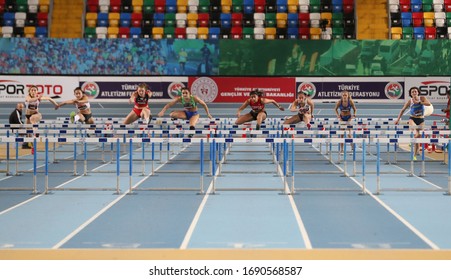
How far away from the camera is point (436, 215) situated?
28.0 feet

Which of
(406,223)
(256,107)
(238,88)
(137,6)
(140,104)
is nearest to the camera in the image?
(406,223)

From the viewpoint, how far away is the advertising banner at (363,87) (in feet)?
76.9

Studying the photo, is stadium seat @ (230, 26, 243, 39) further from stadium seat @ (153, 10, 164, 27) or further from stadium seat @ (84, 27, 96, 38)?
stadium seat @ (84, 27, 96, 38)

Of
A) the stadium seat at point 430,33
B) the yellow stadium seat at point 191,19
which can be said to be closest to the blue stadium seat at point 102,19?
the yellow stadium seat at point 191,19

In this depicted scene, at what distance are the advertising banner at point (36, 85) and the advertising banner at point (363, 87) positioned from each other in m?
7.57

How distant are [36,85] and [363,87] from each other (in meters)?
10.7

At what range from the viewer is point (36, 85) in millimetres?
23328

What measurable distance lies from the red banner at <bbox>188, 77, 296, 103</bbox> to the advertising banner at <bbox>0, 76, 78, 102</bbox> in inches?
157

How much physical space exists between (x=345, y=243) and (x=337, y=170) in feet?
24.2

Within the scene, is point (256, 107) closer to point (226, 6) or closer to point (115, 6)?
point (226, 6)

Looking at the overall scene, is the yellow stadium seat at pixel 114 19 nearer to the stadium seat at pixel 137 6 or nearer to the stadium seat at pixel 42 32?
the stadium seat at pixel 137 6

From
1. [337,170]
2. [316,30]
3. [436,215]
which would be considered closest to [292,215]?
[436,215]

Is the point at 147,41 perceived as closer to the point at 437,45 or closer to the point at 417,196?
the point at 437,45

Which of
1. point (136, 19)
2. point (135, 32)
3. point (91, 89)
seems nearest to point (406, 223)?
point (91, 89)
